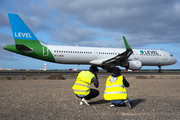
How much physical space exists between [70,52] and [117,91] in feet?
62.9

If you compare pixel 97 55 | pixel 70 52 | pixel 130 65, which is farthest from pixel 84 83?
pixel 97 55

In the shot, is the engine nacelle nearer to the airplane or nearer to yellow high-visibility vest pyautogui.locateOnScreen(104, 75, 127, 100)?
the airplane

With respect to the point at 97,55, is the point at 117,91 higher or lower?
lower

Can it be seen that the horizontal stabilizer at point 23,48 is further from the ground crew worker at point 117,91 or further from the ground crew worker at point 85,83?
the ground crew worker at point 117,91

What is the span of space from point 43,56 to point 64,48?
130 inches

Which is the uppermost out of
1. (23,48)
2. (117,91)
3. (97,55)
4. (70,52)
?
(23,48)

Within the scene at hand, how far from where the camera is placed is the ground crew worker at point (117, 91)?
4.51m

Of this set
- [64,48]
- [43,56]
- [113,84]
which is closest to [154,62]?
[64,48]

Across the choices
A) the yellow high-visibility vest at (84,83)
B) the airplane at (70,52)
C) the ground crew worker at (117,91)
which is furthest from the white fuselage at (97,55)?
the ground crew worker at (117,91)

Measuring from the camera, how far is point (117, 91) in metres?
4.52

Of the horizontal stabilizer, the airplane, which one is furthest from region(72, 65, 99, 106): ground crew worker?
the horizontal stabilizer

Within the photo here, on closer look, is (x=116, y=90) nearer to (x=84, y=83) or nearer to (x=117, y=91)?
(x=117, y=91)

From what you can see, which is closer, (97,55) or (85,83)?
(85,83)

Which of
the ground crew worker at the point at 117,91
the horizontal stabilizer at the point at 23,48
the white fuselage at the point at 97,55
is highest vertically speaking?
the horizontal stabilizer at the point at 23,48
